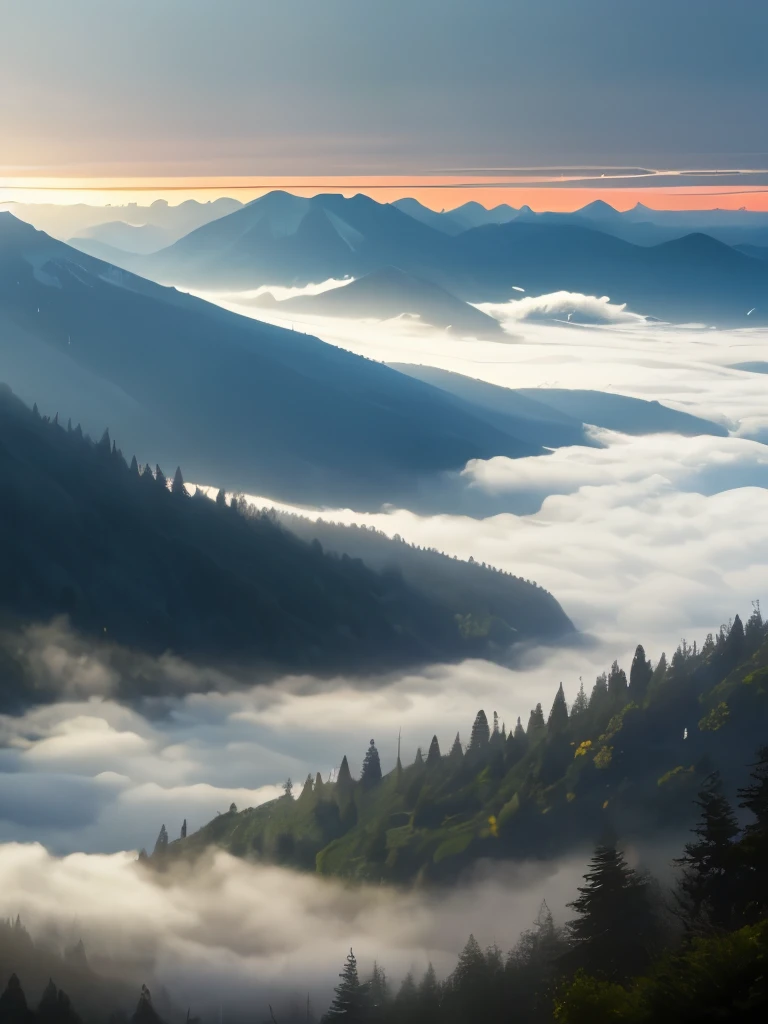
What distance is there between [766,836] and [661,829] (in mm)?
117360

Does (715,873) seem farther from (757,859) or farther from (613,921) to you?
(613,921)

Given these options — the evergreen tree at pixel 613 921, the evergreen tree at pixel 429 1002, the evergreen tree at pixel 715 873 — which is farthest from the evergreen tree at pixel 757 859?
the evergreen tree at pixel 429 1002

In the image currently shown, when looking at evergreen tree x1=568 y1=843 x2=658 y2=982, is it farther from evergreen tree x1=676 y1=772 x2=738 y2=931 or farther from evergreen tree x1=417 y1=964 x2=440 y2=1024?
evergreen tree x1=417 y1=964 x2=440 y2=1024

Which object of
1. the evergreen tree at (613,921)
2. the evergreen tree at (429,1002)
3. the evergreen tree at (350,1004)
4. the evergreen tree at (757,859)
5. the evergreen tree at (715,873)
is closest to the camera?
the evergreen tree at (757,859)

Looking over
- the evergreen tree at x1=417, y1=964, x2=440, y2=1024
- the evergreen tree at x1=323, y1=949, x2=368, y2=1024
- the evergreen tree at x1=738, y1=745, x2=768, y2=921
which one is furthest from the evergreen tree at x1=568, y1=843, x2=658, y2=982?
the evergreen tree at x1=323, y1=949, x2=368, y2=1024

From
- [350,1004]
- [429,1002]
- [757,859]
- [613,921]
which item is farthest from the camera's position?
[350,1004]

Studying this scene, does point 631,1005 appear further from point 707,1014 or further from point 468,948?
point 468,948

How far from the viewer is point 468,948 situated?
17650cm

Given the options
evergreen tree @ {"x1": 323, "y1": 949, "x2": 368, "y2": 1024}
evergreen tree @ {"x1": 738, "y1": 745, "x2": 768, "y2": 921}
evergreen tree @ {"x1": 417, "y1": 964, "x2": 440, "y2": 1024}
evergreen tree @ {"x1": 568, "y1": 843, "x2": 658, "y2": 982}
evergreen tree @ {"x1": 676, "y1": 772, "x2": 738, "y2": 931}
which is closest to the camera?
evergreen tree @ {"x1": 738, "y1": 745, "x2": 768, "y2": 921}

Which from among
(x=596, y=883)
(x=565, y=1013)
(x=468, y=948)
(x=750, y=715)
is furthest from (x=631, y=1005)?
(x=750, y=715)

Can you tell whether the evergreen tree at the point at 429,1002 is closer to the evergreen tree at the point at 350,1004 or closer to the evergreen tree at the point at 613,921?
the evergreen tree at the point at 350,1004

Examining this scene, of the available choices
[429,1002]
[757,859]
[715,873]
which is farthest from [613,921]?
[429,1002]

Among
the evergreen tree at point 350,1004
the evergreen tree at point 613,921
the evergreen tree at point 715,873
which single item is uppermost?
the evergreen tree at point 715,873

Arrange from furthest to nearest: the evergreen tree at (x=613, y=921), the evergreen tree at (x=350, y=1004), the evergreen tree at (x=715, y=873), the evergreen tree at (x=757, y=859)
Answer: the evergreen tree at (x=350, y=1004) → the evergreen tree at (x=613, y=921) → the evergreen tree at (x=715, y=873) → the evergreen tree at (x=757, y=859)
